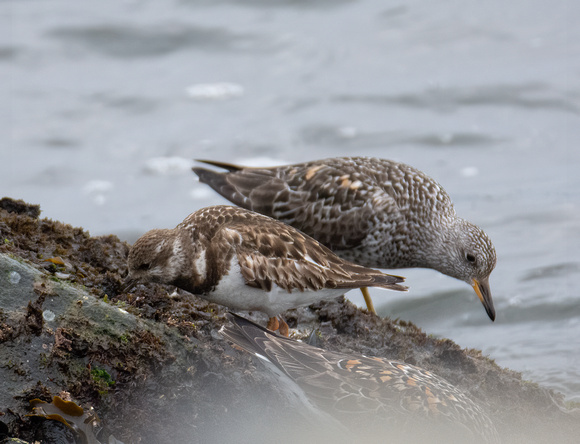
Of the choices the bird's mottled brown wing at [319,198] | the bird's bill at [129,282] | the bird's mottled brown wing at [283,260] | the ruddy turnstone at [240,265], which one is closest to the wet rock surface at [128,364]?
the bird's bill at [129,282]

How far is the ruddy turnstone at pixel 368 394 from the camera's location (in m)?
4.04

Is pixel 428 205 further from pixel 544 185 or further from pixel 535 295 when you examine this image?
pixel 544 185

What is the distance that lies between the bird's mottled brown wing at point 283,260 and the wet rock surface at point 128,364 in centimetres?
43

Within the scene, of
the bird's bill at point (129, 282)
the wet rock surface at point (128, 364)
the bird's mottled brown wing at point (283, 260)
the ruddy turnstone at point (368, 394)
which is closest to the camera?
the wet rock surface at point (128, 364)

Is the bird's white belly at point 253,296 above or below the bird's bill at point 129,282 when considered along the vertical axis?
below

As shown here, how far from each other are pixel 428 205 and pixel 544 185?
5.71 meters

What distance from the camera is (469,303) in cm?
998

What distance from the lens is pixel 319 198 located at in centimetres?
702

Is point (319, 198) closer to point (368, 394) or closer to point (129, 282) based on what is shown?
point (129, 282)

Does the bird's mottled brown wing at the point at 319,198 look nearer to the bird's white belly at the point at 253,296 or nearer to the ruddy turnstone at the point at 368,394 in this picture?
the bird's white belly at the point at 253,296

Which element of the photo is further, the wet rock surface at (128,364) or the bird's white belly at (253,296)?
the bird's white belly at (253,296)

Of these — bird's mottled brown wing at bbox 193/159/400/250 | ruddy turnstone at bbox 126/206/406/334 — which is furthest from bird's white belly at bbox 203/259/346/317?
bird's mottled brown wing at bbox 193/159/400/250

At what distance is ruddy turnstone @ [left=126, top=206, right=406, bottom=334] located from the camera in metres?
4.84

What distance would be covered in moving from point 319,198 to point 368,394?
312 centimetres
